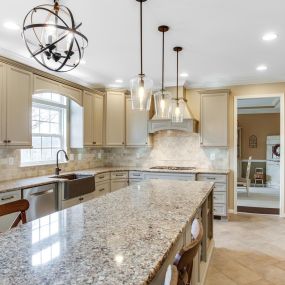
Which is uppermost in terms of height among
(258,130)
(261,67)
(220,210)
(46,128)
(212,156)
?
(261,67)

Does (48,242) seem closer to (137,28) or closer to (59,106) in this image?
(137,28)

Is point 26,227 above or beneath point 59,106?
beneath

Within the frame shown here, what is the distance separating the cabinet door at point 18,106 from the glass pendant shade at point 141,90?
175 cm

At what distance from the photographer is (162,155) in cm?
565

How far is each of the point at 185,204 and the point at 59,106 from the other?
3438mm

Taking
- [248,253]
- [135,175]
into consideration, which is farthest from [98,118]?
[248,253]

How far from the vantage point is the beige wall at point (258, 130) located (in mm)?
10070

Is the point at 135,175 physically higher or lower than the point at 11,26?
lower

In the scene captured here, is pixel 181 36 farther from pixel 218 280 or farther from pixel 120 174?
pixel 120 174

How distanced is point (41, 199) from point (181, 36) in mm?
2587

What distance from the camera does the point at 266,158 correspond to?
32.8 feet

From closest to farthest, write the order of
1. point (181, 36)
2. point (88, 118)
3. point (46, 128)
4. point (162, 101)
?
point (162, 101)
point (181, 36)
point (46, 128)
point (88, 118)

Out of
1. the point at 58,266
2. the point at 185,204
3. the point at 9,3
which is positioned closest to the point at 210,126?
the point at 185,204

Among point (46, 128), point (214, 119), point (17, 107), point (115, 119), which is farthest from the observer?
point (115, 119)
